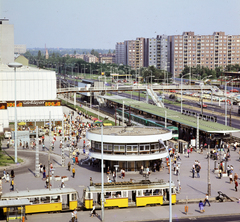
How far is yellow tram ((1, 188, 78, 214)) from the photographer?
32594 mm

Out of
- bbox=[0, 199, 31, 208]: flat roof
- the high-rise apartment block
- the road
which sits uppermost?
the high-rise apartment block

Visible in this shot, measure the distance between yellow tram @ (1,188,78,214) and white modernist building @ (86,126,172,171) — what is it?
12433 mm

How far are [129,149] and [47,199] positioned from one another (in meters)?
14.2

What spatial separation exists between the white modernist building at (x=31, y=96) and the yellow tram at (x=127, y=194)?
4763 centimetres

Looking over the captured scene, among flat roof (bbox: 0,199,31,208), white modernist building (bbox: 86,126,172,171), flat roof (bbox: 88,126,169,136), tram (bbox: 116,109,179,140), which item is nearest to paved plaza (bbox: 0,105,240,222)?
white modernist building (bbox: 86,126,172,171)

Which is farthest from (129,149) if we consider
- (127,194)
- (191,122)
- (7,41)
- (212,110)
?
(7,41)

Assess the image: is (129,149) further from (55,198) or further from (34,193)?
(34,193)

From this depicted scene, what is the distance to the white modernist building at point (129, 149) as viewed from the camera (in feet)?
150

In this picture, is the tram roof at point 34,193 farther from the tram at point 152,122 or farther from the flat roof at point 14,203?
the tram at point 152,122

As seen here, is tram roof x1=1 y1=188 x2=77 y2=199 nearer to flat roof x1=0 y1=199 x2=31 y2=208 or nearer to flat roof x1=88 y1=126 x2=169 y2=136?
flat roof x1=0 y1=199 x2=31 y2=208

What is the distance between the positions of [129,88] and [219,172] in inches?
2895

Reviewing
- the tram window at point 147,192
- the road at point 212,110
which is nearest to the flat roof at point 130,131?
the tram window at point 147,192

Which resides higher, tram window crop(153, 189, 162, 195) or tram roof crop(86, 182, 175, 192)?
tram roof crop(86, 182, 175, 192)

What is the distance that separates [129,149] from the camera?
45.9 meters
